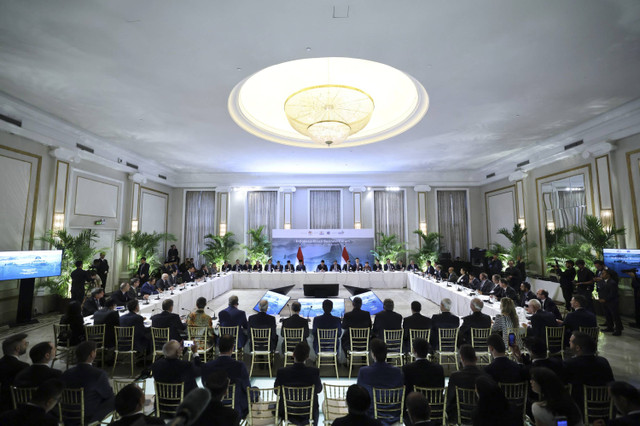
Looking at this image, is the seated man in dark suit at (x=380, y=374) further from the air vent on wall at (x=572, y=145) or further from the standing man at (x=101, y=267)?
the air vent on wall at (x=572, y=145)

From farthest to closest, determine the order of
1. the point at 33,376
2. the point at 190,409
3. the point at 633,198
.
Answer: the point at 633,198, the point at 33,376, the point at 190,409

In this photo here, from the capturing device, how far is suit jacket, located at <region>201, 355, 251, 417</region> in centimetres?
275

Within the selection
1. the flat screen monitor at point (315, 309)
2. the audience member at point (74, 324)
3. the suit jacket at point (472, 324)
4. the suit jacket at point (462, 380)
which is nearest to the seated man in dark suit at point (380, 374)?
the suit jacket at point (462, 380)

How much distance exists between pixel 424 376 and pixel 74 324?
4.47 m

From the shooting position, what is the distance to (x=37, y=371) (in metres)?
2.54

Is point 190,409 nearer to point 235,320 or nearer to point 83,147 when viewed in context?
point 235,320

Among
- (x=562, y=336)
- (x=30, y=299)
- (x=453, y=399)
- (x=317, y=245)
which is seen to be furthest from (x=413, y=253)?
(x=30, y=299)

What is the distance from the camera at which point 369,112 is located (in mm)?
6539

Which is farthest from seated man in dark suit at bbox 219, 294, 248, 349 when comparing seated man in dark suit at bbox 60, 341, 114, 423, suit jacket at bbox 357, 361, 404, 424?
suit jacket at bbox 357, 361, 404, 424

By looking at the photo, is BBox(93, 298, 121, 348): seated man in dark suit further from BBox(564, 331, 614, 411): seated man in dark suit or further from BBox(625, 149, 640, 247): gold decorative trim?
BBox(625, 149, 640, 247): gold decorative trim

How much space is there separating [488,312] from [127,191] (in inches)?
434

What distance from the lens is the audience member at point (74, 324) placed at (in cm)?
419

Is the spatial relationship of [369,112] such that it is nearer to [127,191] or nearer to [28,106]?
[28,106]

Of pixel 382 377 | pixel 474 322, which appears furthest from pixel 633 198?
pixel 382 377
